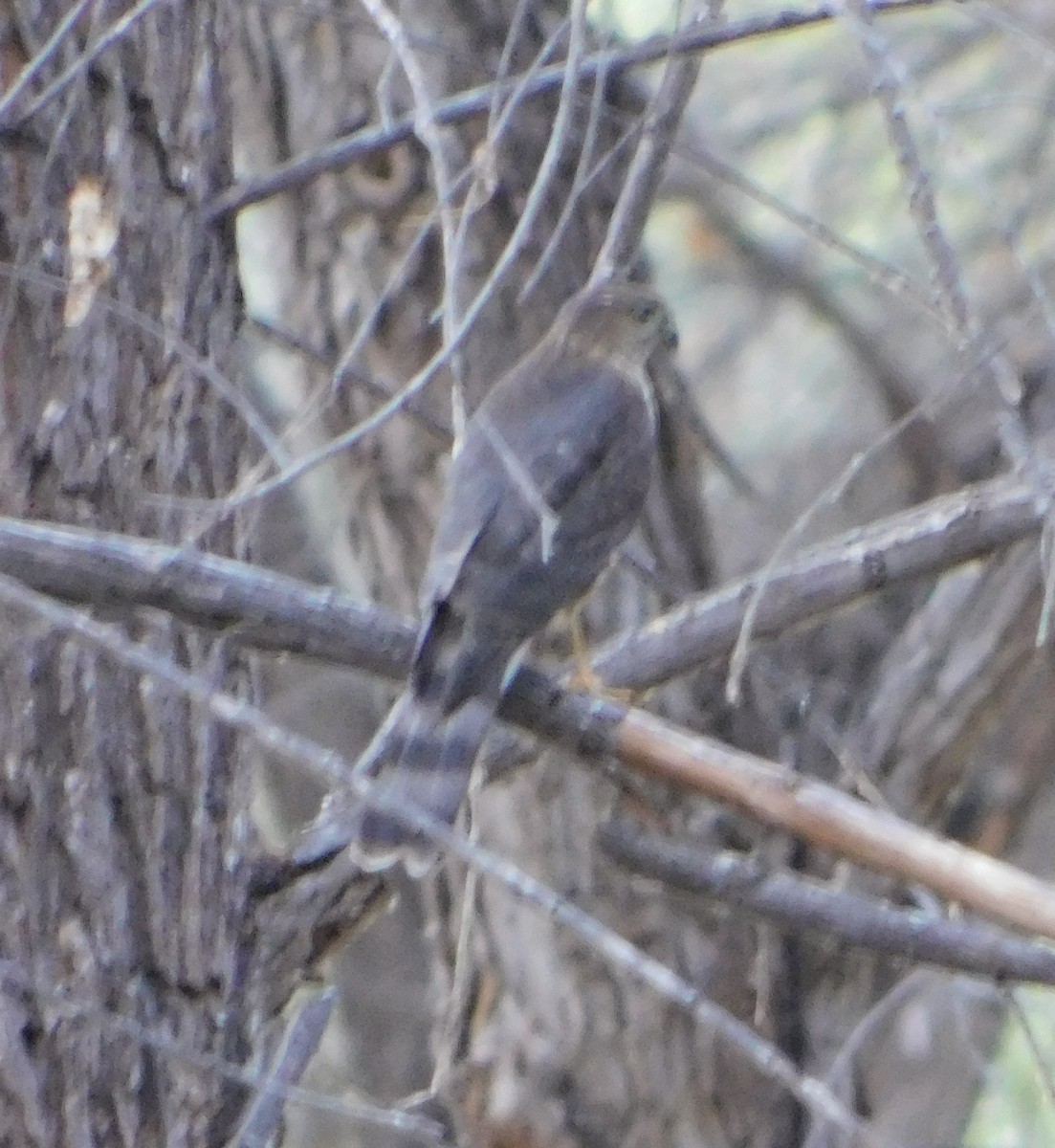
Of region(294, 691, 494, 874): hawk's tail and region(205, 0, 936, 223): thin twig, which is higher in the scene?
region(205, 0, 936, 223): thin twig

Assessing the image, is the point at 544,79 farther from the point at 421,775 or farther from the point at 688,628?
the point at 421,775

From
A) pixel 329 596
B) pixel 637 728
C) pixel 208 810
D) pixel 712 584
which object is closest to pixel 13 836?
pixel 208 810

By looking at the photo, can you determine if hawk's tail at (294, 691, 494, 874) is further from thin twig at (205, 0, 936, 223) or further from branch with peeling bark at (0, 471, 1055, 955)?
thin twig at (205, 0, 936, 223)

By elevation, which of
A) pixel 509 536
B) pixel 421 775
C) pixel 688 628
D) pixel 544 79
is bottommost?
pixel 421 775

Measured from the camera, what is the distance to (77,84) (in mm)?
3299

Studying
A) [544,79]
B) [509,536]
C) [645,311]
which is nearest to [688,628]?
[509,536]

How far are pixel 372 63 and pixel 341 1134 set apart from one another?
324 cm

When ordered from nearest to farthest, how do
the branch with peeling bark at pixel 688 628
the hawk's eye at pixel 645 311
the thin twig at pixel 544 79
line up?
the branch with peeling bark at pixel 688 628
the thin twig at pixel 544 79
the hawk's eye at pixel 645 311

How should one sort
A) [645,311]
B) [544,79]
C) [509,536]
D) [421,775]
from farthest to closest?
[645,311]
[509,536]
[544,79]
[421,775]

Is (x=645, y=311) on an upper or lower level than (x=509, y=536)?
upper

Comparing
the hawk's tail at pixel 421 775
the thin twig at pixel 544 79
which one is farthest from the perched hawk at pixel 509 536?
the thin twig at pixel 544 79

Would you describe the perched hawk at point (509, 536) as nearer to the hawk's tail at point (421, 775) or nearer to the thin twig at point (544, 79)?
the hawk's tail at point (421, 775)

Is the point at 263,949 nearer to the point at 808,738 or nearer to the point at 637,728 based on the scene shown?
the point at 637,728

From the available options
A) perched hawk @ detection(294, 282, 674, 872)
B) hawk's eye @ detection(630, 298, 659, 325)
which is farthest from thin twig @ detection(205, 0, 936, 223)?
hawk's eye @ detection(630, 298, 659, 325)
